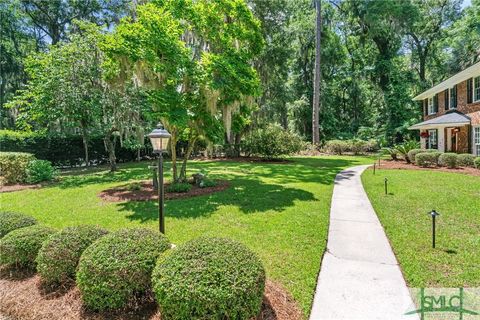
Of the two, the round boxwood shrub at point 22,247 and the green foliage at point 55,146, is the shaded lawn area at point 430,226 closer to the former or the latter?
the round boxwood shrub at point 22,247

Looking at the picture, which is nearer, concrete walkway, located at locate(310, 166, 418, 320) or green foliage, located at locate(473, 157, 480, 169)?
concrete walkway, located at locate(310, 166, 418, 320)

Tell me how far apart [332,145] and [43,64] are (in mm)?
21053

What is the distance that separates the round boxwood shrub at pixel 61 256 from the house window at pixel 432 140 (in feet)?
73.5

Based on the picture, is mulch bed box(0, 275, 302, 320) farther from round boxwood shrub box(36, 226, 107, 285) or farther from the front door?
the front door

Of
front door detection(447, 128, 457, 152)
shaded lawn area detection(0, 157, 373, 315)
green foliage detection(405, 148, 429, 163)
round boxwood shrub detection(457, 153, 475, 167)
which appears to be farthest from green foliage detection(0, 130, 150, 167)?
front door detection(447, 128, 457, 152)

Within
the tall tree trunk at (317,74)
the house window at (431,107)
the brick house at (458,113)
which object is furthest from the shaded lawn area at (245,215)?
the house window at (431,107)

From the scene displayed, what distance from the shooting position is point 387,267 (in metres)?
4.29

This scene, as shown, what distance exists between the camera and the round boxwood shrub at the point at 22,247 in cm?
381

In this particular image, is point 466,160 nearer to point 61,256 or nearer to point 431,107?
point 431,107

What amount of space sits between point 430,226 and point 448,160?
10.6m

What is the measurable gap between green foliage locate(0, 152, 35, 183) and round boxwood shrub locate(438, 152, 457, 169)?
1963 centimetres

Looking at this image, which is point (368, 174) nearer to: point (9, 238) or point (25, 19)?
point (9, 238)

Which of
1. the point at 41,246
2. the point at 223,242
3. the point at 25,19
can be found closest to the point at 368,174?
the point at 223,242

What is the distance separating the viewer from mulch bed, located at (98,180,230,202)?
30.0 ft
